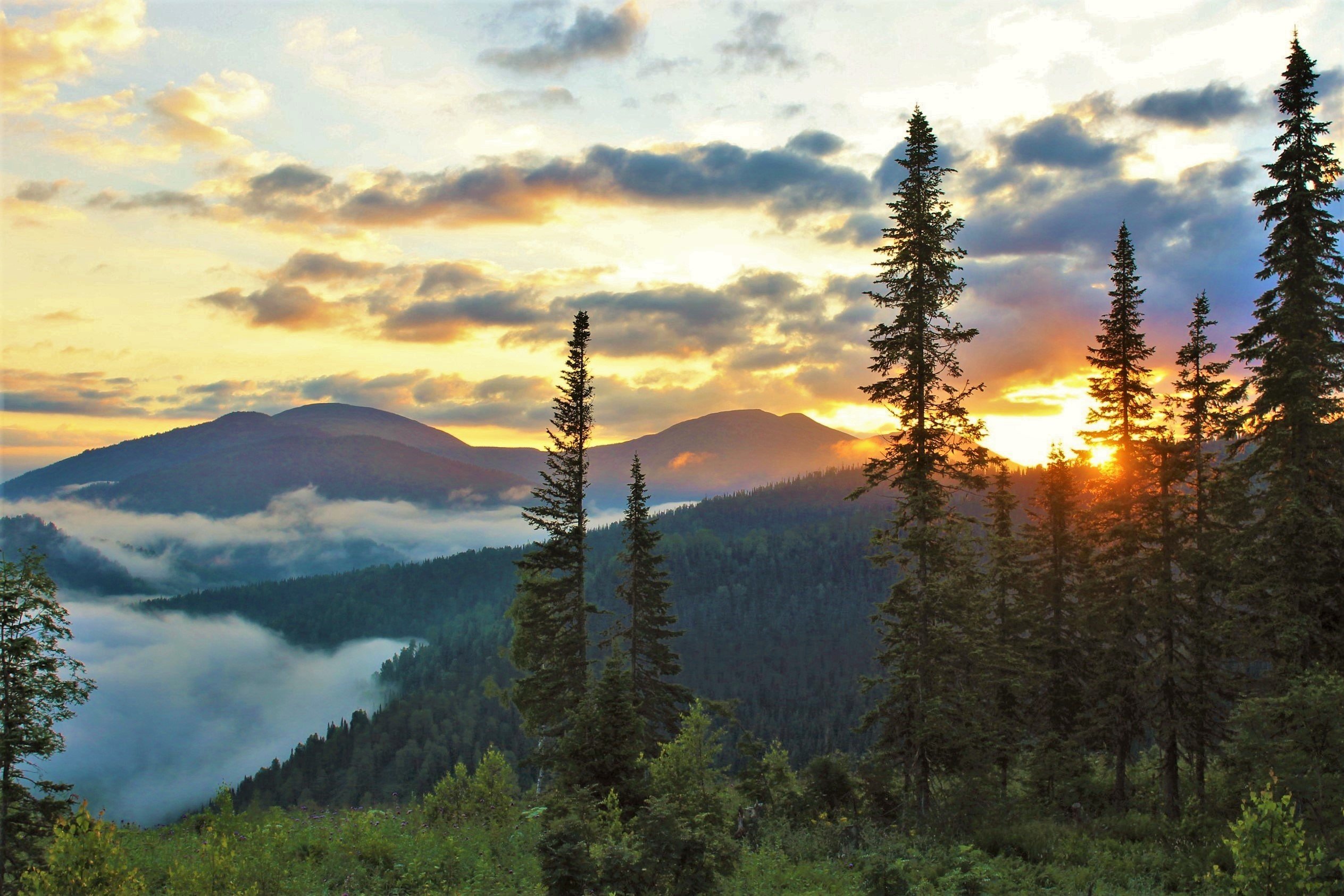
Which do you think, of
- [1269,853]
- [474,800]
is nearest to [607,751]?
[474,800]

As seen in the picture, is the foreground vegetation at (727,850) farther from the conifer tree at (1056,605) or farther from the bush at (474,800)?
the conifer tree at (1056,605)

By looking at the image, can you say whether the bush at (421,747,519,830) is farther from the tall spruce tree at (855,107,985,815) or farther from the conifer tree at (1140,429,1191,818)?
the conifer tree at (1140,429,1191,818)

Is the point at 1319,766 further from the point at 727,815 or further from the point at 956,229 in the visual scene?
the point at 956,229

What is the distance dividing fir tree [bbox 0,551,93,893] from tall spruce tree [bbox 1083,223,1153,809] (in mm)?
30928

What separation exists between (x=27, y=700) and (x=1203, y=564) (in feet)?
108

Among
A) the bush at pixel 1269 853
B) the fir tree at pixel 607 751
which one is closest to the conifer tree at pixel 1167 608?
the bush at pixel 1269 853

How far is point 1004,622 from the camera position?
3328cm

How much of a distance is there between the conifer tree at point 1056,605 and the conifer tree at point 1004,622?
64 centimetres

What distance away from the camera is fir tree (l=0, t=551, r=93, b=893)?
17.4 meters

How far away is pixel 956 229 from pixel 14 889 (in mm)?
27741

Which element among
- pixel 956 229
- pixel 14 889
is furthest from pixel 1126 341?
pixel 14 889

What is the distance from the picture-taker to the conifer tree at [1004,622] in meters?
27.4

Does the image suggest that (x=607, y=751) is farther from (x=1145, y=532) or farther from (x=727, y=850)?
(x=1145, y=532)

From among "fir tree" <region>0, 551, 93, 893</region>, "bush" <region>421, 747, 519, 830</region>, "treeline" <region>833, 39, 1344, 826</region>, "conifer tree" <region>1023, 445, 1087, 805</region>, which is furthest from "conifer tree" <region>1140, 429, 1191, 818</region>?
"fir tree" <region>0, 551, 93, 893</region>
